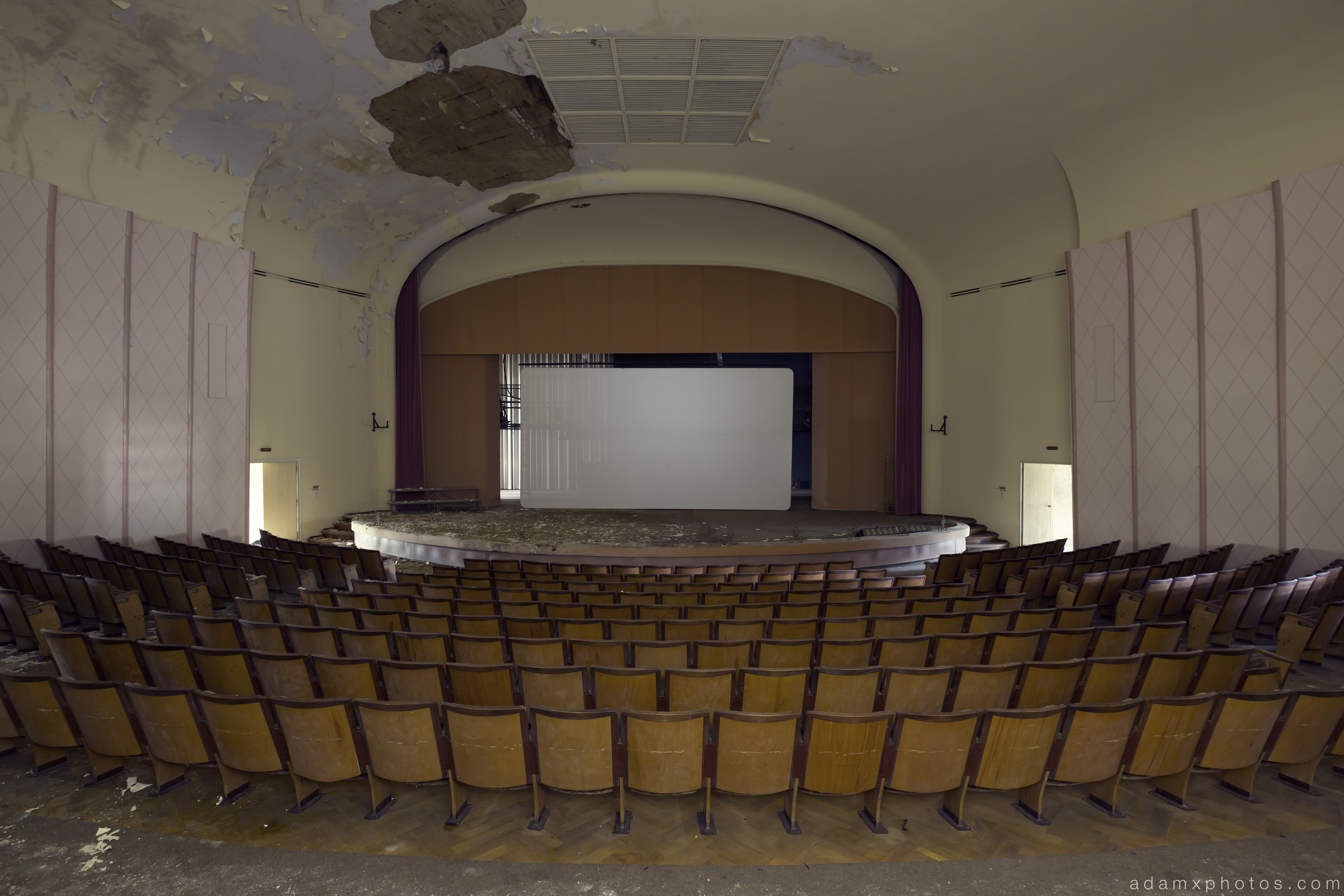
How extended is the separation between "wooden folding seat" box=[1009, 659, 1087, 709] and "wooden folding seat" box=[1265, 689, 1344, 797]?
0.79 m

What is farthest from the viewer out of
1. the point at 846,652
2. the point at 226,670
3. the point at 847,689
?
the point at 846,652

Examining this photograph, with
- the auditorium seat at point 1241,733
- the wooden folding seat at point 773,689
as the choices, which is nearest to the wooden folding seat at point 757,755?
the wooden folding seat at point 773,689

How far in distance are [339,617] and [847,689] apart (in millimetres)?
3385

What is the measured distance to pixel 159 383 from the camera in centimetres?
886

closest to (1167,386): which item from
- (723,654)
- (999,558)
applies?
(999,558)

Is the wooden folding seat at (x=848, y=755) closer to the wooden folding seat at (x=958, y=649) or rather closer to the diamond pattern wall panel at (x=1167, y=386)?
the wooden folding seat at (x=958, y=649)

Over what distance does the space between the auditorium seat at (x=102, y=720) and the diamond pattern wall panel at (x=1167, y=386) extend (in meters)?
10.3

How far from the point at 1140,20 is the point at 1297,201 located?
2662 mm

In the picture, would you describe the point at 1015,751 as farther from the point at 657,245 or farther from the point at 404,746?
the point at 657,245

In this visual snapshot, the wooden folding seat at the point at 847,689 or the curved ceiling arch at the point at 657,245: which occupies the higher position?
the curved ceiling arch at the point at 657,245

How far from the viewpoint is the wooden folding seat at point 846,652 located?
3867 mm

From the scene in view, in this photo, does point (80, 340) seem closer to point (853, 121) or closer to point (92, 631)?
point (92, 631)

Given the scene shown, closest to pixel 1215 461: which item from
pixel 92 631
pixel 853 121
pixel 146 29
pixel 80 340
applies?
pixel 853 121

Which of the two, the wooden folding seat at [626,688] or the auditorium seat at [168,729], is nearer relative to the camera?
the auditorium seat at [168,729]
